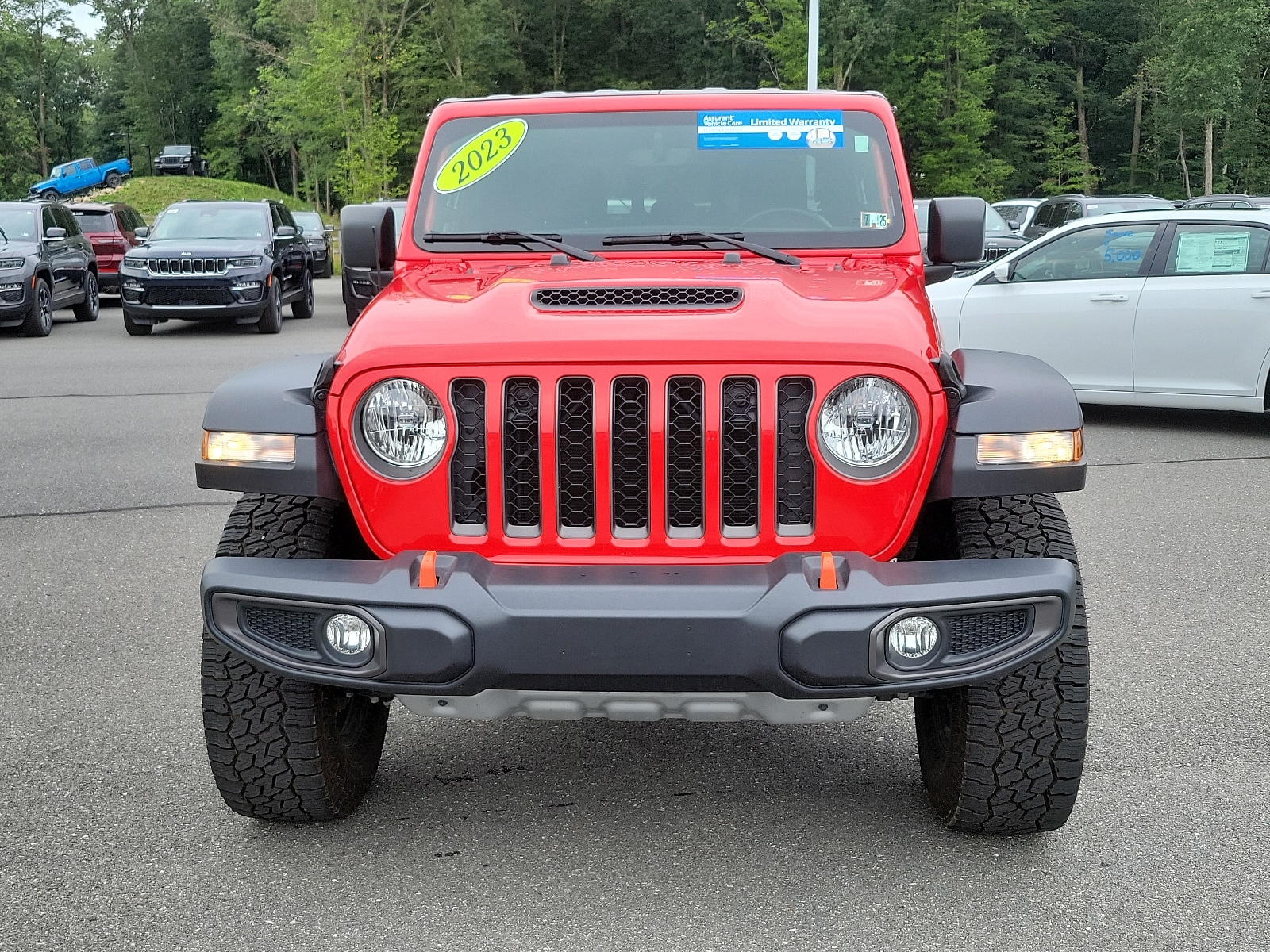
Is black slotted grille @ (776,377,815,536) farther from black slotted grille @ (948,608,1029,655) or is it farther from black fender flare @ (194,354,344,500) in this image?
black fender flare @ (194,354,344,500)

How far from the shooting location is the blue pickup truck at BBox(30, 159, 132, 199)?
198ft

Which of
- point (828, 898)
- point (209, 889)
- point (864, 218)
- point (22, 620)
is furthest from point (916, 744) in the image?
point (22, 620)

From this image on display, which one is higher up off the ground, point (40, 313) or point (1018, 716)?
point (1018, 716)

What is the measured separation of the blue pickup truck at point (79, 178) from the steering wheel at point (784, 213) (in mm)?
60429

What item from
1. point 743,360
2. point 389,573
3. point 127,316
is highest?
point 743,360

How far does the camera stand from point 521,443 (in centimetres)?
325

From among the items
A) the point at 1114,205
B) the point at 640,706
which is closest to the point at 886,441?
the point at 640,706

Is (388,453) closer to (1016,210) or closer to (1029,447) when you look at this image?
(1029,447)

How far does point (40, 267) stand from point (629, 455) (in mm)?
17548

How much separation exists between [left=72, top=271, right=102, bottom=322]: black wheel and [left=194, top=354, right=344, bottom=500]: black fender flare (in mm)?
18982

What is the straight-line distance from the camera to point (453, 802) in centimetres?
392

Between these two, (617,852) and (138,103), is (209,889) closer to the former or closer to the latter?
(617,852)

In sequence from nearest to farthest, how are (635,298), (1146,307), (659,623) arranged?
(659,623) < (635,298) < (1146,307)

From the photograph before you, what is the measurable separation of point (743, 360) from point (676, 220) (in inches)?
55.8
